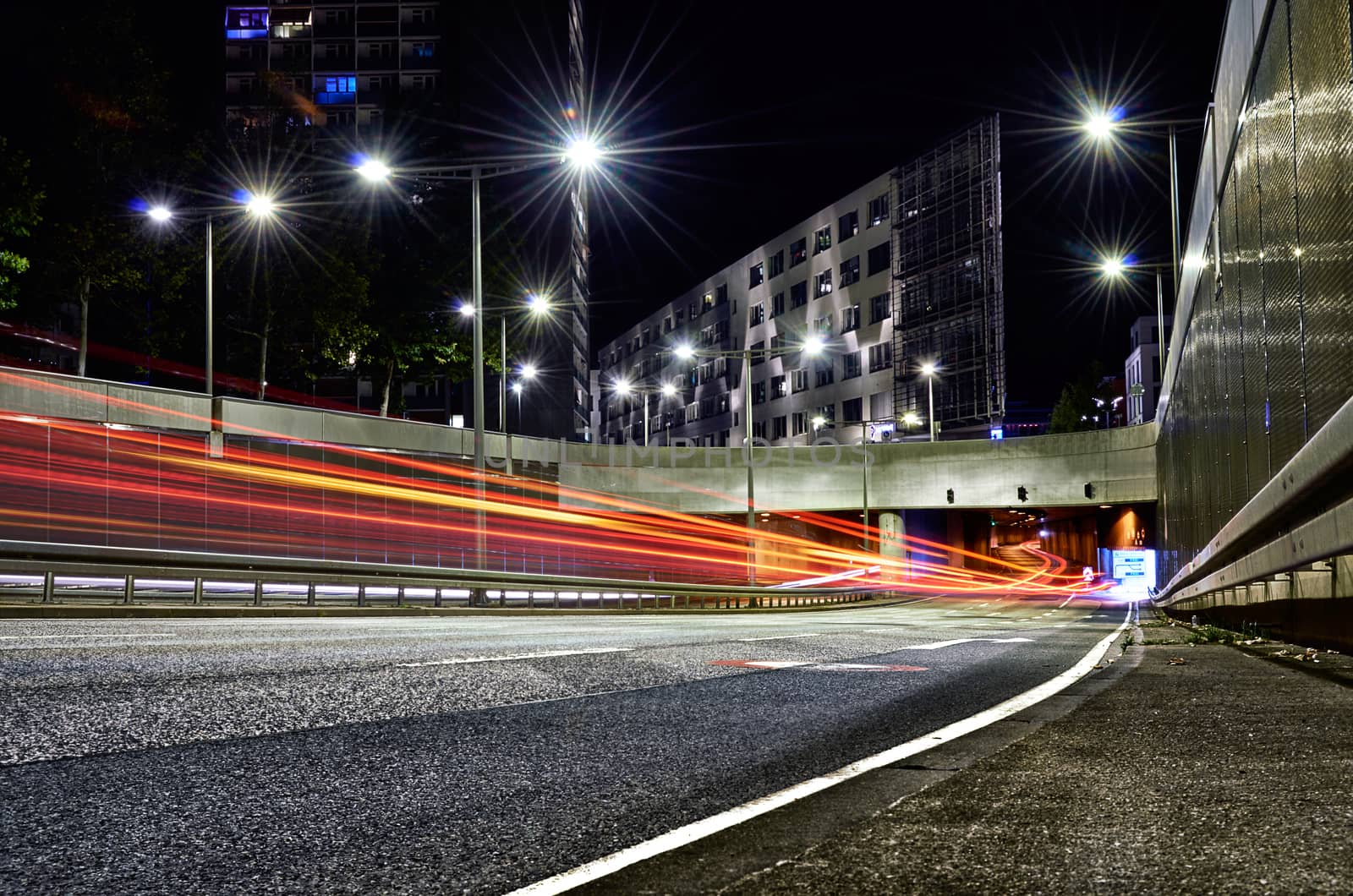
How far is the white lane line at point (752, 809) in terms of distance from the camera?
241 cm

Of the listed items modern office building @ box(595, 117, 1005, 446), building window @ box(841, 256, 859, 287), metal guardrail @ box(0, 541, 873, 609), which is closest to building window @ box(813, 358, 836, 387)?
modern office building @ box(595, 117, 1005, 446)

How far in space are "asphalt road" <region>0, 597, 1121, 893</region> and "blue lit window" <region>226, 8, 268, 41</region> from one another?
108 metres

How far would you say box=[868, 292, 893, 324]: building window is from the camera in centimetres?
8412

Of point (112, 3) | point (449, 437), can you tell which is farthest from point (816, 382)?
point (112, 3)

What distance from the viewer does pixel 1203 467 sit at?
17875 mm

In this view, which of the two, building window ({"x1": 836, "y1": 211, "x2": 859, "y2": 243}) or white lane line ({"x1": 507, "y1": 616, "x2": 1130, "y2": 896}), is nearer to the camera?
white lane line ({"x1": 507, "y1": 616, "x2": 1130, "y2": 896})

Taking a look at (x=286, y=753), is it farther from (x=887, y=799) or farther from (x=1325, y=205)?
(x=1325, y=205)

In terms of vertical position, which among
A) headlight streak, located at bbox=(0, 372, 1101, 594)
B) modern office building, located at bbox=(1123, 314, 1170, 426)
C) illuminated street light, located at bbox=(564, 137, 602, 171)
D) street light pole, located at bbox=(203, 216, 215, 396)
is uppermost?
modern office building, located at bbox=(1123, 314, 1170, 426)

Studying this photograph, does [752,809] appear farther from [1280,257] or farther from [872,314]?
[872,314]

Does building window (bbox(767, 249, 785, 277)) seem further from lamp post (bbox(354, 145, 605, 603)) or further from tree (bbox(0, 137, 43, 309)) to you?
tree (bbox(0, 137, 43, 309))

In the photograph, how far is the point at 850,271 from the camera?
89.0 metres

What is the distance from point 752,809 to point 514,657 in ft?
17.4

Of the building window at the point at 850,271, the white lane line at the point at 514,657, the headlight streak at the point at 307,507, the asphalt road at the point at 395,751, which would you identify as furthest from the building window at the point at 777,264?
the asphalt road at the point at 395,751

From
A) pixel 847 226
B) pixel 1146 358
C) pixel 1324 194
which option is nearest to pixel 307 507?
pixel 1324 194
